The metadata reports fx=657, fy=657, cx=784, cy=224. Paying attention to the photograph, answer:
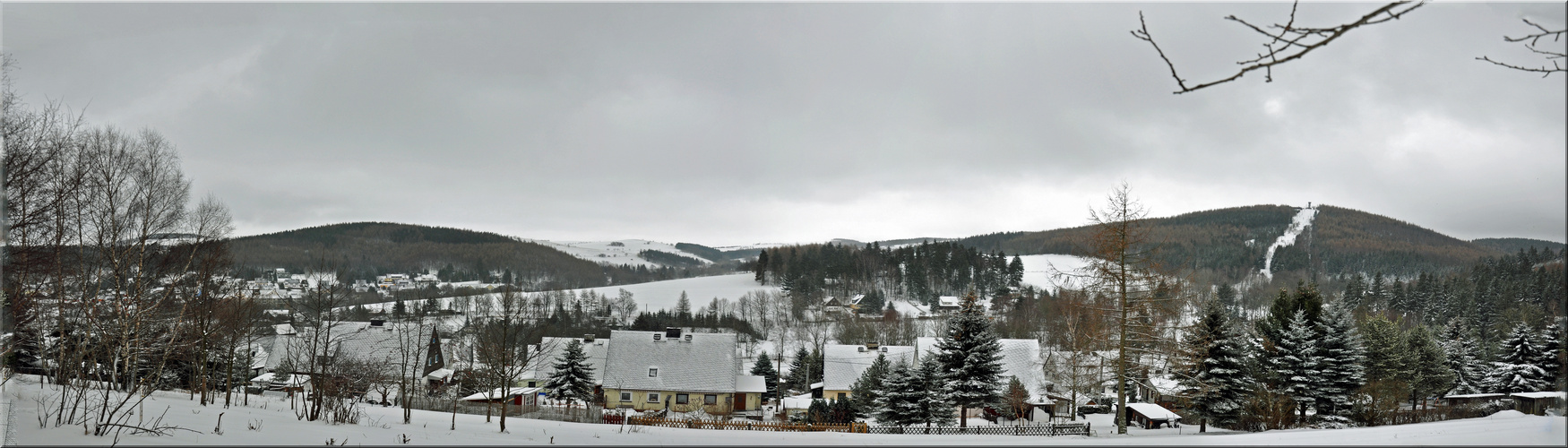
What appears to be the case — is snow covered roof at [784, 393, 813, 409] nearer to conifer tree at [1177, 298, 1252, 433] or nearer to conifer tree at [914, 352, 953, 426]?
conifer tree at [914, 352, 953, 426]

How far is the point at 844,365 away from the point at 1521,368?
26.5 m

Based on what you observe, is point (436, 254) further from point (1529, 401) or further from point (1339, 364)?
point (1529, 401)

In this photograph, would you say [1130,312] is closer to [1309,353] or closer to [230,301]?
[1309,353]

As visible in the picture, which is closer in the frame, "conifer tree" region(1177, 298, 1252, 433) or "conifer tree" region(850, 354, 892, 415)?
"conifer tree" region(1177, 298, 1252, 433)

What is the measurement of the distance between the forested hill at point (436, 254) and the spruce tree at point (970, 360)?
10010 cm

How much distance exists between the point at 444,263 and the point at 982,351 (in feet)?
456

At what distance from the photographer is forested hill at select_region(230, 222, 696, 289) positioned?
118125 mm

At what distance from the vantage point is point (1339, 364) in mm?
18953

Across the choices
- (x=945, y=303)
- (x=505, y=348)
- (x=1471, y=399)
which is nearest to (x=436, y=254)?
(x=945, y=303)

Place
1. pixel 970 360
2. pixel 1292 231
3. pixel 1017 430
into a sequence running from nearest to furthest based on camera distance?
1. pixel 1017 430
2. pixel 970 360
3. pixel 1292 231

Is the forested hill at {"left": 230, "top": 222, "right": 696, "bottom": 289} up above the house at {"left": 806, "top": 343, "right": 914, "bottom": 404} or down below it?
above

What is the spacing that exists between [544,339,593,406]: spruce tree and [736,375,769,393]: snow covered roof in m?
7.71

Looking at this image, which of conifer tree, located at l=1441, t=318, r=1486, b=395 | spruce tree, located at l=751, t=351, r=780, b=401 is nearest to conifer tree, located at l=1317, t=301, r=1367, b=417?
conifer tree, located at l=1441, t=318, r=1486, b=395

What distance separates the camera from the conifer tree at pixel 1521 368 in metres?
23.2
